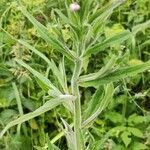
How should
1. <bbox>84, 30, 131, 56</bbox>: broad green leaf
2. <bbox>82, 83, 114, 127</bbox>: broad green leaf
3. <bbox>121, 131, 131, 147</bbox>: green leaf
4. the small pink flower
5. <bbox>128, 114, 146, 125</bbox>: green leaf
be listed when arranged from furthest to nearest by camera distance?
<bbox>128, 114, 146, 125</bbox>: green leaf < <bbox>121, 131, 131, 147</bbox>: green leaf < <bbox>82, 83, 114, 127</bbox>: broad green leaf < <bbox>84, 30, 131, 56</bbox>: broad green leaf < the small pink flower

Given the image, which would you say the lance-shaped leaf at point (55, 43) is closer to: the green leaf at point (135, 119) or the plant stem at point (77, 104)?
the plant stem at point (77, 104)

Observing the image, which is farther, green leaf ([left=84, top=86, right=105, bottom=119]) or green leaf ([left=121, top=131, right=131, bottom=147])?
green leaf ([left=121, top=131, right=131, bottom=147])

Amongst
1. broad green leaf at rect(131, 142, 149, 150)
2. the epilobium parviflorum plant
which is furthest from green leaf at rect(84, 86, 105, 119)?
broad green leaf at rect(131, 142, 149, 150)

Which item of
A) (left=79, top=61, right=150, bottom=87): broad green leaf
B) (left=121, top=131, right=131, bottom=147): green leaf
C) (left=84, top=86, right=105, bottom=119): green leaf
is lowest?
(left=121, top=131, right=131, bottom=147): green leaf

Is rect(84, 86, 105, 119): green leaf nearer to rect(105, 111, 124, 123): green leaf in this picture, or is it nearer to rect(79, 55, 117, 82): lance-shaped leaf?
rect(79, 55, 117, 82): lance-shaped leaf

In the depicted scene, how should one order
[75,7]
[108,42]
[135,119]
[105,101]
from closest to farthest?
[75,7]
[108,42]
[105,101]
[135,119]

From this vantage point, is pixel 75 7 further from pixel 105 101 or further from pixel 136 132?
pixel 136 132

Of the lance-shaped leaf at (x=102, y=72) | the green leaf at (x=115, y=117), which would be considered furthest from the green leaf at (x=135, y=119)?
the lance-shaped leaf at (x=102, y=72)

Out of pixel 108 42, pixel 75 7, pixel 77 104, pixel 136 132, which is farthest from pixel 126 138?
pixel 75 7

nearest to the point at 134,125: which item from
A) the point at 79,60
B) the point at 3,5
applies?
the point at 3,5

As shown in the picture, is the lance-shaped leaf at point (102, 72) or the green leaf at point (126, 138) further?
the green leaf at point (126, 138)

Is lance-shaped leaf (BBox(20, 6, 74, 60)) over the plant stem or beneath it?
over

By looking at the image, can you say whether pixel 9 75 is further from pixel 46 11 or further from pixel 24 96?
pixel 46 11

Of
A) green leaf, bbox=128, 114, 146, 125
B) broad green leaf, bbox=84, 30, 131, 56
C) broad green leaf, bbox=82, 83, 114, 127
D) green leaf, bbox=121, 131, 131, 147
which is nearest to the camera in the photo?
broad green leaf, bbox=84, 30, 131, 56
